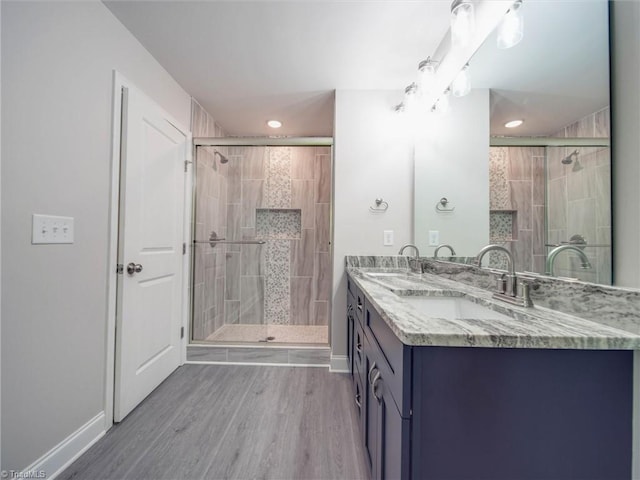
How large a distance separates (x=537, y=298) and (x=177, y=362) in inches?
97.8

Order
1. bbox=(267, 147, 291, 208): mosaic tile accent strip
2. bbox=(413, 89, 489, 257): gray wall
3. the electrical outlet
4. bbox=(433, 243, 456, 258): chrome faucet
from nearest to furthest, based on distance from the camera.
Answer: bbox=(413, 89, 489, 257): gray wall → bbox=(433, 243, 456, 258): chrome faucet → the electrical outlet → bbox=(267, 147, 291, 208): mosaic tile accent strip

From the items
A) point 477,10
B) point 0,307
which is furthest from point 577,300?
point 0,307

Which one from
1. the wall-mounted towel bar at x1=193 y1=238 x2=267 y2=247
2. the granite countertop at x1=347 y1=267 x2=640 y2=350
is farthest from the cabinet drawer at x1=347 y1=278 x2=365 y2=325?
the wall-mounted towel bar at x1=193 y1=238 x2=267 y2=247

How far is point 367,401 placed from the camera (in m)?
1.14

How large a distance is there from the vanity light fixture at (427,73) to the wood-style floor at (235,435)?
215 cm

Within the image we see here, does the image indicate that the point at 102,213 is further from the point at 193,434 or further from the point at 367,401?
the point at 367,401

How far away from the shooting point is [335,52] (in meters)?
1.77

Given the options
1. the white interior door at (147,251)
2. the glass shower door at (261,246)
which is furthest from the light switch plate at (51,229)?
the glass shower door at (261,246)

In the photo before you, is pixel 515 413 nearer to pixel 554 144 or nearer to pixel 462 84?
pixel 554 144

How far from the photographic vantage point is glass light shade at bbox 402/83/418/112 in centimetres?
188

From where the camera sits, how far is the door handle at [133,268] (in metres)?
1.60

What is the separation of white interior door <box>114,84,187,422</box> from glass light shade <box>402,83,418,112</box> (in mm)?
1826

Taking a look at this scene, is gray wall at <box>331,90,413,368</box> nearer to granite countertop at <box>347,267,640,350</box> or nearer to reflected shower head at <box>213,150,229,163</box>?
reflected shower head at <box>213,150,229,163</box>

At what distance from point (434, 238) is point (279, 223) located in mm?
1947
